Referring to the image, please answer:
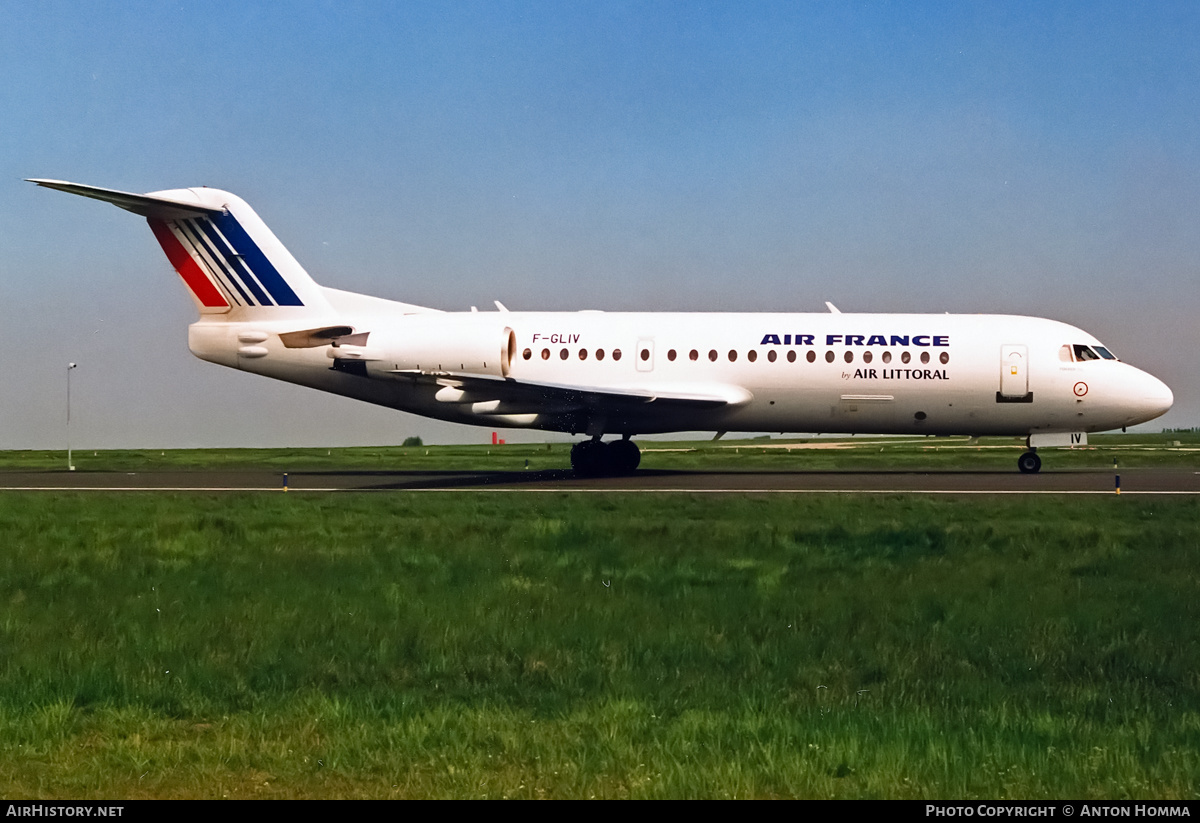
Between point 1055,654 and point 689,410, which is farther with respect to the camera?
point 689,410

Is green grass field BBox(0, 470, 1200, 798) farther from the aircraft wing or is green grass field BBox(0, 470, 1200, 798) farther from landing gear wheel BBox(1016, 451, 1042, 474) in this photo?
landing gear wheel BBox(1016, 451, 1042, 474)

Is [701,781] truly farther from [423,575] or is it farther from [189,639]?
A: [423,575]

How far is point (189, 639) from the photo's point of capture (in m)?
9.48

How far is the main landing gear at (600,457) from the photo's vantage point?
29.6m

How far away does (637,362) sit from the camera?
29.2m

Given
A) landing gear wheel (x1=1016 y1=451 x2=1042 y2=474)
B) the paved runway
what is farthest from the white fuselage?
the paved runway

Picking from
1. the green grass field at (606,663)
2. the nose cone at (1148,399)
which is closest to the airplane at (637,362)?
the nose cone at (1148,399)

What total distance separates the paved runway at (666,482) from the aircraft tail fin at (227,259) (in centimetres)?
455

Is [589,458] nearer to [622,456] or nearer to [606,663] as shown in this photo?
[622,456]

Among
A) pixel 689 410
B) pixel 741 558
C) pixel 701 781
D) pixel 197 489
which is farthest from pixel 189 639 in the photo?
pixel 689 410

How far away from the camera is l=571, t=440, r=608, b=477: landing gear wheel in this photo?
29578 mm
